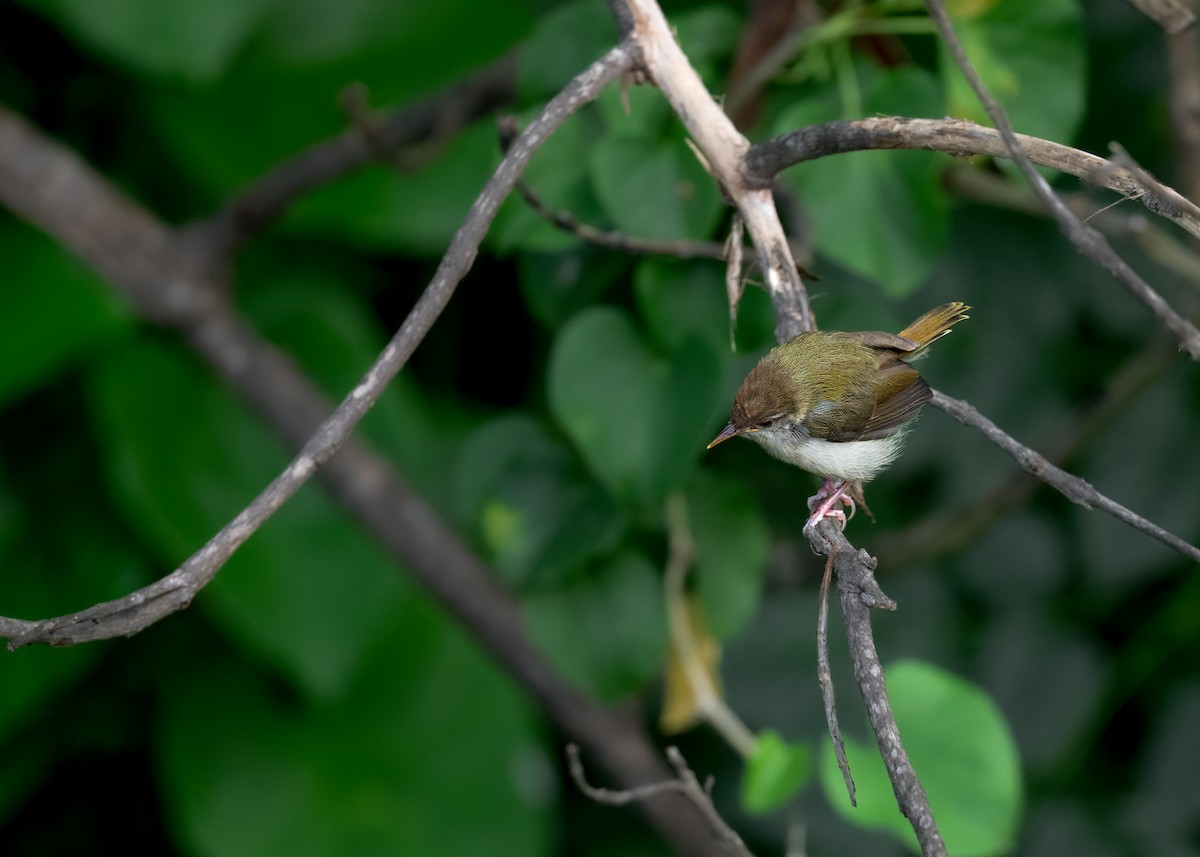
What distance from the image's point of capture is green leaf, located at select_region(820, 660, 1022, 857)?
5.57 ft

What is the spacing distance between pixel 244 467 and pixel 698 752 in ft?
3.99

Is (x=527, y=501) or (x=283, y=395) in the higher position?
(x=283, y=395)

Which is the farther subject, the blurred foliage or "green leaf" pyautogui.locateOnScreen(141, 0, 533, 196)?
"green leaf" pyautogui.locateOnScreen(141, 0, 533, 196)

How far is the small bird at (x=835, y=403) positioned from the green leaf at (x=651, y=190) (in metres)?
0.32

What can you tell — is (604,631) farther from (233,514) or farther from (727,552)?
(233,514)

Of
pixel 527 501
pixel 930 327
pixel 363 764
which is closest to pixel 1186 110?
pixel 930 327

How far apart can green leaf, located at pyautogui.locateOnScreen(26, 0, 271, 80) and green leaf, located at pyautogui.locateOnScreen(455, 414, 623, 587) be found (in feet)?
2.91

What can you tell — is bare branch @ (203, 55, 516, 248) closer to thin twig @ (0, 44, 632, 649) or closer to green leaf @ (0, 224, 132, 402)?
green leaf @ (0, 224, 132, 402)

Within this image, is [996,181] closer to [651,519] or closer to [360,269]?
[651,519]

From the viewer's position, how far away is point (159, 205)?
2893 millimetres

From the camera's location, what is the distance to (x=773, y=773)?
6.01 feet

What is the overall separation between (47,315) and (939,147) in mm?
1949

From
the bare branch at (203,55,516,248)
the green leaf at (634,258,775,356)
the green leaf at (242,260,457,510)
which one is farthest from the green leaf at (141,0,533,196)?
the green leaf at (634,258,775,356)

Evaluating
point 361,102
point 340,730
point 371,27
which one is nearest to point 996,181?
point 361,102
